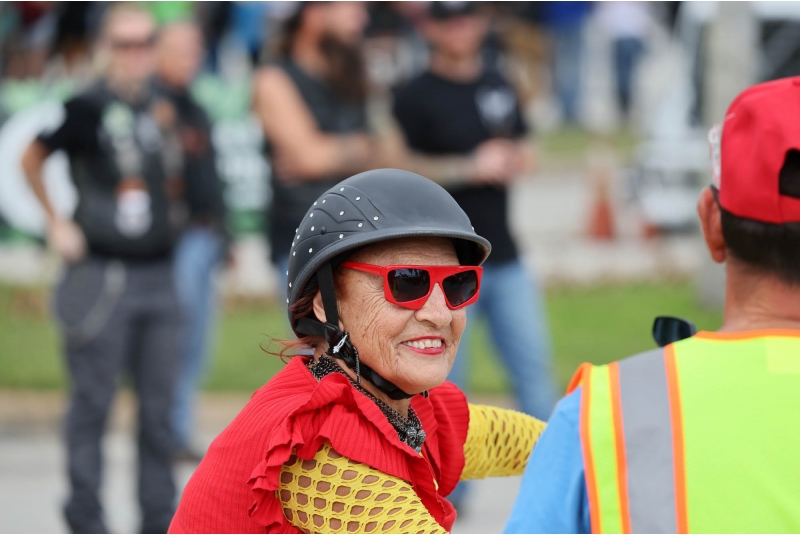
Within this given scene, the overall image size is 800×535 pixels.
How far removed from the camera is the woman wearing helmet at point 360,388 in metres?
2.09

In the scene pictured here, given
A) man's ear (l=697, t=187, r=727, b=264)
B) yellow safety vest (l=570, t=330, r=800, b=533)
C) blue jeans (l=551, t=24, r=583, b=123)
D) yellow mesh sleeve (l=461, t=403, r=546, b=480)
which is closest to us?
yellow safety vest (l=570, t=330, r=800, b=533)

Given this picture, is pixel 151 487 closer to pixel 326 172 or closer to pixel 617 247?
pixel 326 172

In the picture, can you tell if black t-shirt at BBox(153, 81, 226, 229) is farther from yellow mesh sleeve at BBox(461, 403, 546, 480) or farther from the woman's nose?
the woman's nose

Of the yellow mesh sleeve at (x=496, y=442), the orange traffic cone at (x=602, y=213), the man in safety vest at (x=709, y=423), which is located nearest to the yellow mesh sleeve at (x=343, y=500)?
the man in safety vest at (x=709, y=423)

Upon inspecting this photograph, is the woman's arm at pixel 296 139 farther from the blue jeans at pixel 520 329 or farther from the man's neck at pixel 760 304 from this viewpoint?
the man's neck at pixel 760 304

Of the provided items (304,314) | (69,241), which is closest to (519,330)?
(69,241)

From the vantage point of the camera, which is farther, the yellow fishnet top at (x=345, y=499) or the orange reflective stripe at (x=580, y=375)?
the yellow fishnet top at (x=345, y=499)

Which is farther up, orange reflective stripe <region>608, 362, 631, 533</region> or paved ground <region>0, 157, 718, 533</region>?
orange reflective stripe <region>608, 362, 631, 533</region>

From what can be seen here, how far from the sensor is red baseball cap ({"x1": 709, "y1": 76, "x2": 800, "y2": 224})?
1.99m

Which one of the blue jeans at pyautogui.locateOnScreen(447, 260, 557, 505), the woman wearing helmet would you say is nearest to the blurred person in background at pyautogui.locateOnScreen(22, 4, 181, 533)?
the blue jeans at pyautogui.locateOnScreen(447, 260, 557, 505)

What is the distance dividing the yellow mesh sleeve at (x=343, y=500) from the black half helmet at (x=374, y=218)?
17.6 inches

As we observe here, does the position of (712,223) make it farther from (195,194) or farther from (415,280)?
(195,194)

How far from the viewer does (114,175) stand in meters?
5.39

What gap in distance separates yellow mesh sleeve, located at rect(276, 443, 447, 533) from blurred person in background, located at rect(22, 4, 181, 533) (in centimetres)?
336
